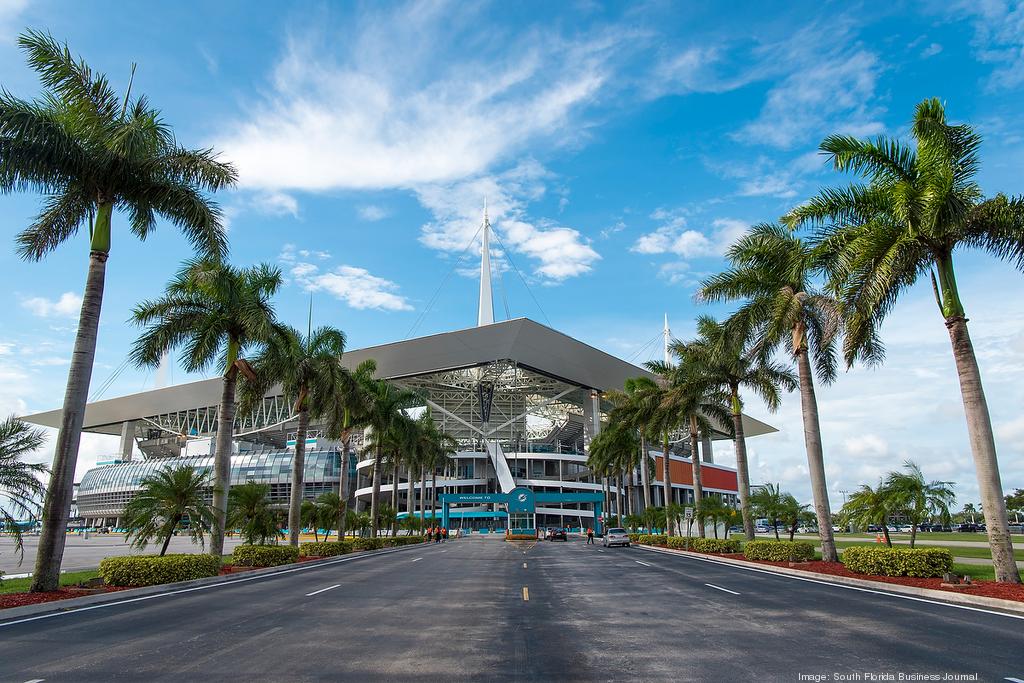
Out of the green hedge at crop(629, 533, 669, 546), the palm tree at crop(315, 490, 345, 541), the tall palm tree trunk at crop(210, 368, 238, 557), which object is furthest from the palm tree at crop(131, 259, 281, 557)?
the green hedge at crop(629, 533, 669, 546)

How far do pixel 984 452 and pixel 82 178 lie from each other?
73.7 ft

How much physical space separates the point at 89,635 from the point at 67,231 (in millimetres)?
12074

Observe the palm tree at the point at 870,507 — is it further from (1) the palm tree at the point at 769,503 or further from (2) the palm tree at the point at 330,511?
(2) the palm tree at the point at 330,511

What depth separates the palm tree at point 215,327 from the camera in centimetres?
2298

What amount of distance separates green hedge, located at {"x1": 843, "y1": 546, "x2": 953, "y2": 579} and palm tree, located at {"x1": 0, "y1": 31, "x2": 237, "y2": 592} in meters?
19.7

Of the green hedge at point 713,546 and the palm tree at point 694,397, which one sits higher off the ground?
the palm tree at point 694,397

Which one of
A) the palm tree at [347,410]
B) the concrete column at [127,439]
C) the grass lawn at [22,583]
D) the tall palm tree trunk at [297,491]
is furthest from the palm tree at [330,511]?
the concrete column at [127,439]

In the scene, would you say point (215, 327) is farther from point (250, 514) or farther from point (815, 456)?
point (815, 456)

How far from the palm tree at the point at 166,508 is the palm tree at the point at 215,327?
5.75ft

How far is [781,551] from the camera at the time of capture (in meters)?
24.2

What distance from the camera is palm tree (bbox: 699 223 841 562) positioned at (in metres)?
23.1

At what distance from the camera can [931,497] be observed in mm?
21609

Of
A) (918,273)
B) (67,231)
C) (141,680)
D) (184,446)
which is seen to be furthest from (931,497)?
(184,446)

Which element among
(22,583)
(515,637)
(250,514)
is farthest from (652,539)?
(515,637)
